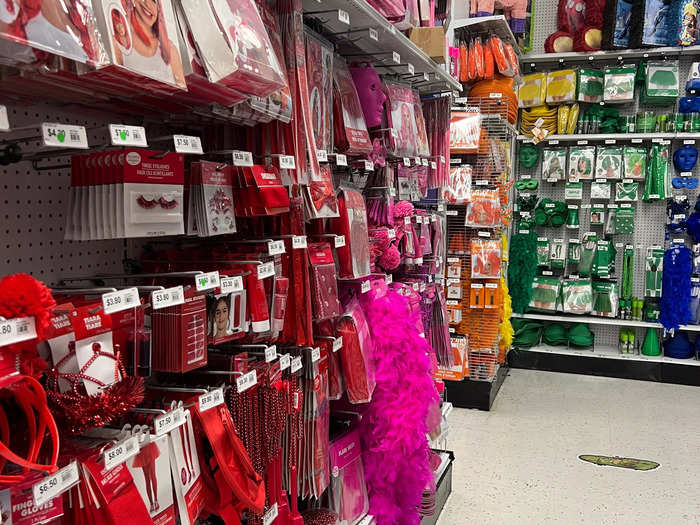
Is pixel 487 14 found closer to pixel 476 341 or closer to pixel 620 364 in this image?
pixel 476 341

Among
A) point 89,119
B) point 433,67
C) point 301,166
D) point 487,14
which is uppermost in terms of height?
point 487,14

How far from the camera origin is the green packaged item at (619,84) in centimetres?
612

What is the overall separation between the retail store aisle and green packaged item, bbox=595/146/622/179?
6.99ft

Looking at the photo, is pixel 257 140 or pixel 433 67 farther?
pixel 433 67

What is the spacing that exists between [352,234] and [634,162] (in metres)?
4.91

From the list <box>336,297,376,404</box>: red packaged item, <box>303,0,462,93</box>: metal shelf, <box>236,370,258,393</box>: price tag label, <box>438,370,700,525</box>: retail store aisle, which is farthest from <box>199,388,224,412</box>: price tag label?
<box>438,370,700,525</box>: retail store aisle

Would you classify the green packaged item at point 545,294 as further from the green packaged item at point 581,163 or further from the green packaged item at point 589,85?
the green packaged item at point 589,85

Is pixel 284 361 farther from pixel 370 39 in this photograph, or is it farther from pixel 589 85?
pixel 589 85

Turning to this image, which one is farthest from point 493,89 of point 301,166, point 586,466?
point 301,166

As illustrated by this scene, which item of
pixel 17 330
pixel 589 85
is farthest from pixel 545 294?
pixel 17 330

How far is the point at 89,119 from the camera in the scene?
1677 mm

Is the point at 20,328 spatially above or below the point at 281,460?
above

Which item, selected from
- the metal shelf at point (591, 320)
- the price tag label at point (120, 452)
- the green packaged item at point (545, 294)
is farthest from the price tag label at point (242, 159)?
the green packaged item at point (545, 294)

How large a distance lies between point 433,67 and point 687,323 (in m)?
4.46
